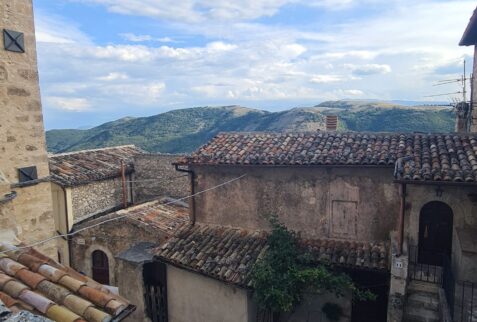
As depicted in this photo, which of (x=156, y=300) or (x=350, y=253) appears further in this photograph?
(x=156, y=300)

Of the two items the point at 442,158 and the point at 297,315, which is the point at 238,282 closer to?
the point at 297,315

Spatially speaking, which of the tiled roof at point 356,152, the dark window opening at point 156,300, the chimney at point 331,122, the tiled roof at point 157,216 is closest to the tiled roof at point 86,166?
the tiled roof at point 157,216

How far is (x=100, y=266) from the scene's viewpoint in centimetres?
1683

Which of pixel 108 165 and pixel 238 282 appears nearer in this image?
pixel 238 282

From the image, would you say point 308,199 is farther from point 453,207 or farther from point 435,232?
point 453,207

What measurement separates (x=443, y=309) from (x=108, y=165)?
18.0m

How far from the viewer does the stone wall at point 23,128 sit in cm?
682

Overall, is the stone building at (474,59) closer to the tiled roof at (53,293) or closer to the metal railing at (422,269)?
the metal railing at (422,269)

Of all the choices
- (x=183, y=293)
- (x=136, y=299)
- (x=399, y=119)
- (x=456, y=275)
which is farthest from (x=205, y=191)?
(x=399, y=119)

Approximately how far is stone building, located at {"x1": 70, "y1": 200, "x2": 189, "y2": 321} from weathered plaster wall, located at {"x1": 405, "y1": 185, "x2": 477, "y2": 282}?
790cm

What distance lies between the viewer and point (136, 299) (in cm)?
1301

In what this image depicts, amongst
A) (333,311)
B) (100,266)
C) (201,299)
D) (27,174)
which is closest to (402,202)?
(333,311)

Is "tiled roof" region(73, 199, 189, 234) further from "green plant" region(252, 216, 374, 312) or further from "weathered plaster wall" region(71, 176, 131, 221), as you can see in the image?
"green plant" region(252, 216, 374, 312)

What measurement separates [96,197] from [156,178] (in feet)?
11.3
